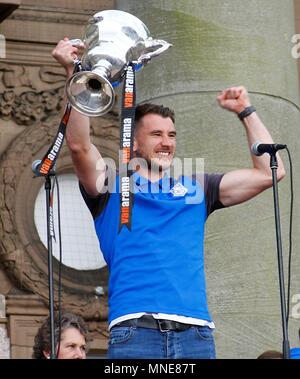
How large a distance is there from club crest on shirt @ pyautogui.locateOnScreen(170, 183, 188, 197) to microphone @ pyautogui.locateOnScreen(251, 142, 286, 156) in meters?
0.35

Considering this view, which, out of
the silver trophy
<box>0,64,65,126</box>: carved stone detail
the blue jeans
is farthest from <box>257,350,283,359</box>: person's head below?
<box>0,64,65,126</box>: carved stone detail

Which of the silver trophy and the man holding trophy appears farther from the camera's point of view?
the silver trophy

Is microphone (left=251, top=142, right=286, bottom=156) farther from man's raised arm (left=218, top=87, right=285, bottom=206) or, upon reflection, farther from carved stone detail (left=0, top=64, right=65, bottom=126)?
carved stone detail (left=0, top=64, right=65, bottom=126)

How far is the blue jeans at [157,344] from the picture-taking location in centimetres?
585

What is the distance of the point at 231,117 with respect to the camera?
7.85 metres

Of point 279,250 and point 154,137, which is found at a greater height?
point 154,137

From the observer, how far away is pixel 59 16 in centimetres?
1351

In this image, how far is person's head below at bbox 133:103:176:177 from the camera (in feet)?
20.5

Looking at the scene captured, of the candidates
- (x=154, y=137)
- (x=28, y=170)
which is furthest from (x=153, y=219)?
(x=28, y=170)

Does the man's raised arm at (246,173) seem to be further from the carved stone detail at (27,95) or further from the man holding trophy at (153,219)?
the carved stone detail at (27,95)

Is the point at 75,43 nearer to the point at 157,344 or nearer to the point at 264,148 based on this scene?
the point at 264,148

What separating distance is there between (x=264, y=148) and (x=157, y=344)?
37.5 inches

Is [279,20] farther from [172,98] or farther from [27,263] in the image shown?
[27,263]

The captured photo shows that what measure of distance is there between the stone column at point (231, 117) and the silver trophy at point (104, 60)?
1.33 m
